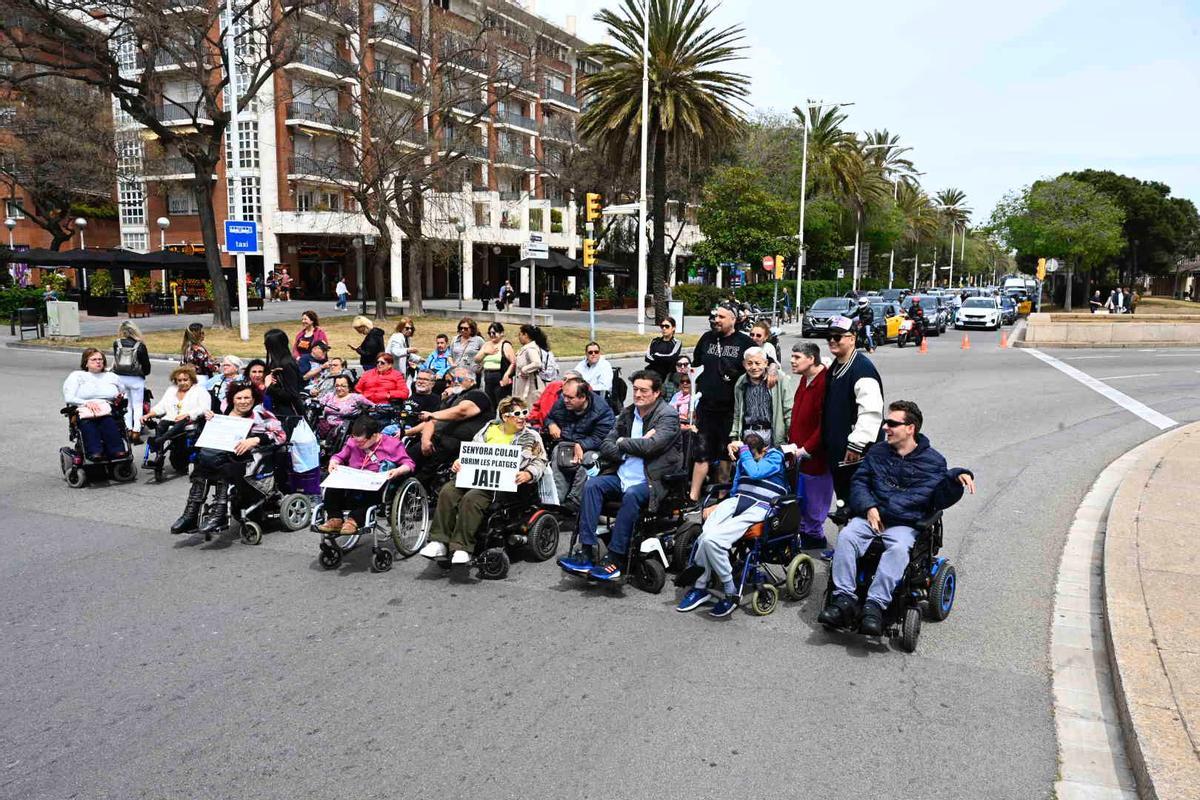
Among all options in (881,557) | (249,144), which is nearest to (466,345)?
(881,557)

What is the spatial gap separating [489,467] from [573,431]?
1.11 metres

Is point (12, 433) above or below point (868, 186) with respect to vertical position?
below

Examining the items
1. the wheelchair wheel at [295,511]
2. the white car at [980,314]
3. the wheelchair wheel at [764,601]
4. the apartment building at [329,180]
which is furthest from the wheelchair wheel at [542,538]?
the white car at [980,314]

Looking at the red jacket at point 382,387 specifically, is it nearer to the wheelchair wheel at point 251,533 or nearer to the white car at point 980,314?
the wheelchair wheel at point 251,533

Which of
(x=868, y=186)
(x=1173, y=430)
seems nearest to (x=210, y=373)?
(x=1173, y=430)

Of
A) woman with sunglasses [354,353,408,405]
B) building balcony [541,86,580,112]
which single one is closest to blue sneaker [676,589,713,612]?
woman with sunglasses [354,353,408,405]

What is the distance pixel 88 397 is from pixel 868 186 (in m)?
61.1

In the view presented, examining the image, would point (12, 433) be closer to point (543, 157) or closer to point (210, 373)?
point (210, 373)

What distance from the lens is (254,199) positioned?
52.7 metres

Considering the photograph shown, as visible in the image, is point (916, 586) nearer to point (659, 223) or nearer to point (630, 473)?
point (630, 473)

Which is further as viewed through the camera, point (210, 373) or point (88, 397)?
point (210, 373)

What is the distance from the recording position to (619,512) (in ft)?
22.1

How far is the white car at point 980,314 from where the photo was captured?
4341 centimetres

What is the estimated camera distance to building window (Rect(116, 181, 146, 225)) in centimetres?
5531
